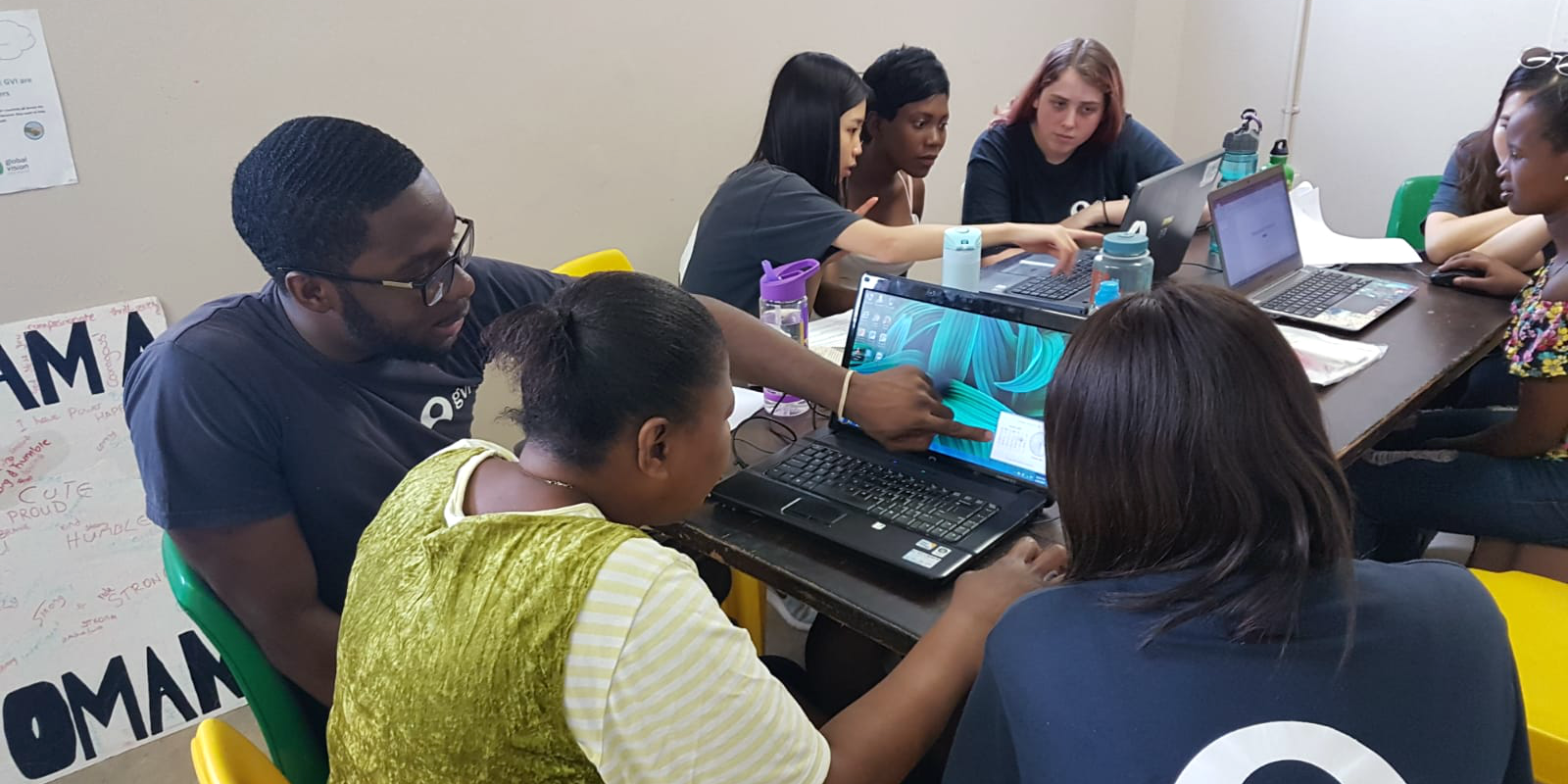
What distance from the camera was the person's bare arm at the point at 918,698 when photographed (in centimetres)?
88

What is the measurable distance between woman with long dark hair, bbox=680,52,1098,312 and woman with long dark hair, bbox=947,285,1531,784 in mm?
1147

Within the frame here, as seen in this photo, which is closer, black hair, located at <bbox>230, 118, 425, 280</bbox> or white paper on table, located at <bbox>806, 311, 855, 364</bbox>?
black hair, located at <bbox>230, 118, 425, 280</bbox>

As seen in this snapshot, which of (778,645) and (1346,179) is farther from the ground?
(1346,179)

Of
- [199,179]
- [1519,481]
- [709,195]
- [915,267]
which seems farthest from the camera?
[915,267]

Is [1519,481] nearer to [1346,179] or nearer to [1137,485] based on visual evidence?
[1137,485]

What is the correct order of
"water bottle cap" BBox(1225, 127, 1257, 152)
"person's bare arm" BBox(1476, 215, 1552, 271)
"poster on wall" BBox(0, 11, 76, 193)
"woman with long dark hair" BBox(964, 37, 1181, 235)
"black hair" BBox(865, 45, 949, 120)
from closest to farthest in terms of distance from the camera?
"poster on wall" BBox(0, 11, 76, 193) < "person's bare arm" BBox(1476, 215, 1552, 271) < "water bottle cap" BBox(1225, 127, 1257, 152) < "black hair" BBox(865, 45, 949, 120) < "woman with long dark hair" BBox(964, 37, 1181, 235)

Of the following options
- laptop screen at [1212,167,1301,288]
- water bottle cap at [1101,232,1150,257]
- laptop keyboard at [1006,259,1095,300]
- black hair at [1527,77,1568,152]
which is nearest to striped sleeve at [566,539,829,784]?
water bottle cap at [1101,232,1150,257]

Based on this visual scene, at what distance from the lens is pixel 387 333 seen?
1216mm

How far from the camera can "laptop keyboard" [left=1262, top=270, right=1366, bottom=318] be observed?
1.84 m

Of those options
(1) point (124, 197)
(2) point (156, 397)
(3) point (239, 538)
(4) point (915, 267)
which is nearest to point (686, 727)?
(3) point (239, 538)

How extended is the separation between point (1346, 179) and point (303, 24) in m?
3.43

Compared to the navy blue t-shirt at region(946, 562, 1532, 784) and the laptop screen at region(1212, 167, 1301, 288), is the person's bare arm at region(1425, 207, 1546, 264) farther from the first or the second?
the navy blue t-shirt at region(946, 562, 1532, 784)

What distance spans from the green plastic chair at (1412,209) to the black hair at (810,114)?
1446 millimetres

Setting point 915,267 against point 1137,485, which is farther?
point 915,267
